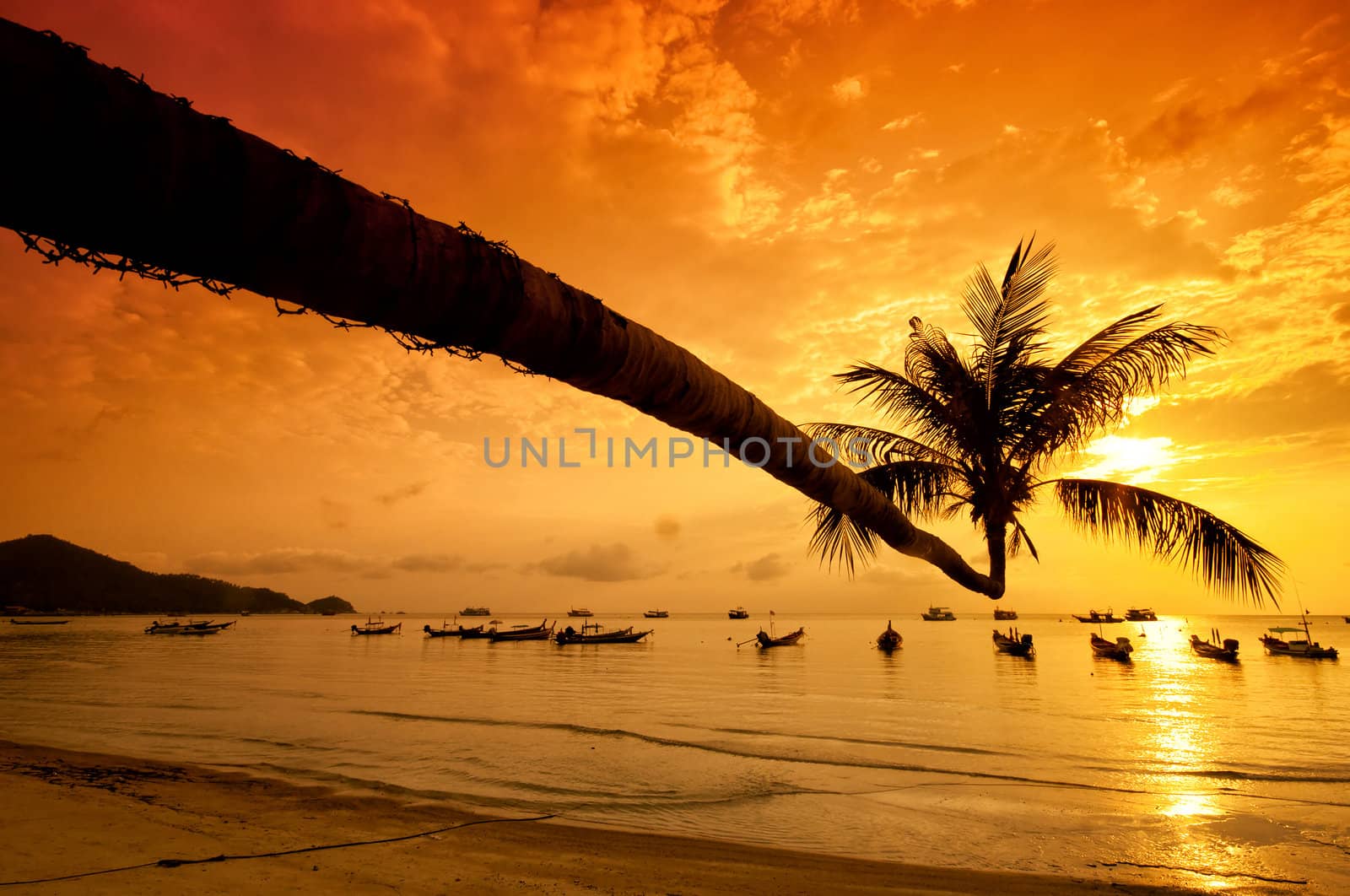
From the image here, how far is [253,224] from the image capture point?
126 cm

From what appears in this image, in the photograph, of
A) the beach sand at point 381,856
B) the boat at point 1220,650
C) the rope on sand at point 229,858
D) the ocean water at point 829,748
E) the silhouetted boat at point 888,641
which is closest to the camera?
the rope on sand at point 229,858

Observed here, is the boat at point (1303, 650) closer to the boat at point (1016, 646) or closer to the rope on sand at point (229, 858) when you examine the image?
the boat at point (1016, 646)

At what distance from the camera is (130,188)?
1.10 metres

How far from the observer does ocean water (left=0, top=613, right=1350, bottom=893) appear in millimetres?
9812

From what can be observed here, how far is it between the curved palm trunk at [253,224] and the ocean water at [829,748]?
374 inches

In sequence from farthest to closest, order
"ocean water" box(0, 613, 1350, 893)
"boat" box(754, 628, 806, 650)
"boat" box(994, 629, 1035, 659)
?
"boat" box(754, 628, 806, 650)
"boat" box(994, 629, 1035, 659)
"ocean water" box(0, 613, 1350, 893)

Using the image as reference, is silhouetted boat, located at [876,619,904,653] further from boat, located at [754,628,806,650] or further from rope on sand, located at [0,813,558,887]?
rope on sand, located at [0,813,558,887]

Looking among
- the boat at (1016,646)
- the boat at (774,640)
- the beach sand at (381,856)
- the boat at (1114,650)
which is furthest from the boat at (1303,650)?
the beach sand at (381,856)

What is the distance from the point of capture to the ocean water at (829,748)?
9.81 meters

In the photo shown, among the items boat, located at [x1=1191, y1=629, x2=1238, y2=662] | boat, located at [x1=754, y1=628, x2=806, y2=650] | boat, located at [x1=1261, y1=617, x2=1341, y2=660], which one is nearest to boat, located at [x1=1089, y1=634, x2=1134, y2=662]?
boat, located at [x1=1191, y1=629, x2=1238, y2=662]

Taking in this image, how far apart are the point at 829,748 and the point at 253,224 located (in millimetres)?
18801

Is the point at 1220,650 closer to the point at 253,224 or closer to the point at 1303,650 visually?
the point at 1303,650

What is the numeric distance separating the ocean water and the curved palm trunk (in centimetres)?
949

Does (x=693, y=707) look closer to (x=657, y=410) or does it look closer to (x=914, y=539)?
(x=914, y=539)
